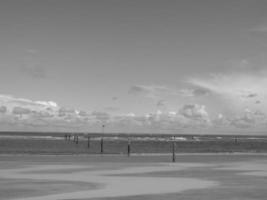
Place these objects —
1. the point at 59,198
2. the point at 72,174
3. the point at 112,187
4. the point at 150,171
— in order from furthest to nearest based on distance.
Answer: the point at 150,171 → the point at 72,174 → the point at 112,187 → the point at 59,198

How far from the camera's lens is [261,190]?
71.3ft

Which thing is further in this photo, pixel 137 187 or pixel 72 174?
pixel 72 174

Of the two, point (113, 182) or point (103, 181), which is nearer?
point (113, 182)

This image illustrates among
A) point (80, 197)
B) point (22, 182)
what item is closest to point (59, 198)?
point (80, 197)

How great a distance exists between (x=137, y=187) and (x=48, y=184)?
4433mm

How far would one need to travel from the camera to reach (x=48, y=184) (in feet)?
76.4

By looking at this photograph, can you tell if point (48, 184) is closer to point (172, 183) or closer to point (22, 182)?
point (22, 182)

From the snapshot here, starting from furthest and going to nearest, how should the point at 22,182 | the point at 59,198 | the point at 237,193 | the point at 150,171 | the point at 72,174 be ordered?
the point at 150,171, the point at 72,174, the point at 22,182, the point at 237,193, the point at 59,198

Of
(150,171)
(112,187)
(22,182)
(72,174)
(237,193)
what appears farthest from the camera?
(150,171)

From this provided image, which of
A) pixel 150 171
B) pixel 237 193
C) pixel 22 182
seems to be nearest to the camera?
pixel 237 193

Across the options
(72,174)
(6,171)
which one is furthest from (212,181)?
(6,171)

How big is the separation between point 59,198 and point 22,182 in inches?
230

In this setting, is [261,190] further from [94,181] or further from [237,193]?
[94,181]

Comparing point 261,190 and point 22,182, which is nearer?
point 261,190
